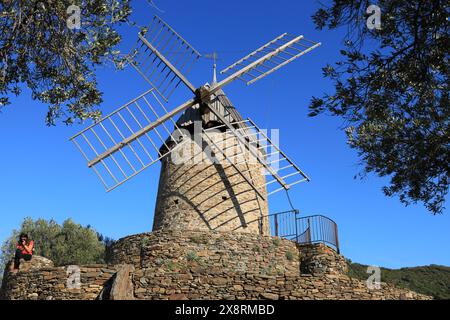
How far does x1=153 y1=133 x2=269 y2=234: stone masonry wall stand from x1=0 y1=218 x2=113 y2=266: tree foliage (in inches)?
442

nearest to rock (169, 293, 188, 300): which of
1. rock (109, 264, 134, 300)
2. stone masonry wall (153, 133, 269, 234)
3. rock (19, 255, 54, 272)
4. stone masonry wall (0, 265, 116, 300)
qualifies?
rock (109, 264, 134, 300)

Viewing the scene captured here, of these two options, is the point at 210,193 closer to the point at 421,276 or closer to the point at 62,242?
the point at 62,242

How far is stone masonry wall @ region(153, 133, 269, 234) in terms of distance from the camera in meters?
14.5

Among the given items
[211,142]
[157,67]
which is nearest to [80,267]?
[211,142]

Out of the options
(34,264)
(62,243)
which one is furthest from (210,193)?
(62,243)

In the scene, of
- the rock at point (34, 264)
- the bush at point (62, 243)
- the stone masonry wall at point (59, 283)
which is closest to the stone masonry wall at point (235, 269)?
the stone masonry wall at point (59, 283)

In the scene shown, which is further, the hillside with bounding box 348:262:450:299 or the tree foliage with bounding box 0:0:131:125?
the hillside with bounding box 348:262:450:299

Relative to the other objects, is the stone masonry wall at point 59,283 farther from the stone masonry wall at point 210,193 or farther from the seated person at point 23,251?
the stone masonry wall at point 210,193

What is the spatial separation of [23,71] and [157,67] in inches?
372

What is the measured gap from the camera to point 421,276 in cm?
2956

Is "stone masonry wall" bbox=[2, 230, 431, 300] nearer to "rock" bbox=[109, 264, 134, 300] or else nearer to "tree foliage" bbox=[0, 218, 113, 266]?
"rock" bbox=[109, 264, 134, 300]
